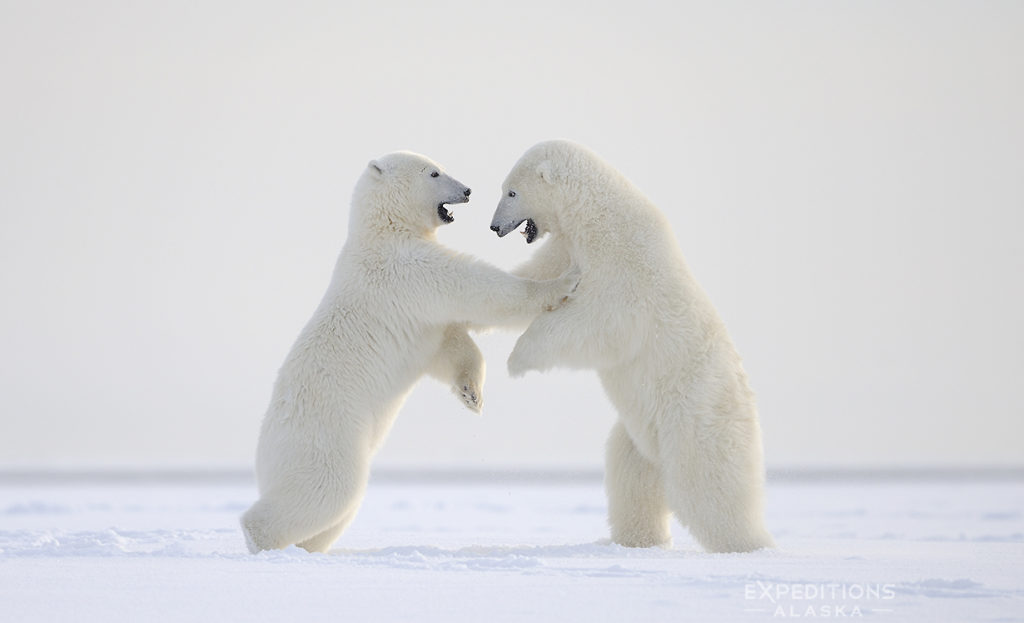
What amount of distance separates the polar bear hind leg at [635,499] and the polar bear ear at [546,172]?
146cm

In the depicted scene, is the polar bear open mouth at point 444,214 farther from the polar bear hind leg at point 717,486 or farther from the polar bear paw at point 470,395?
the polar bear hind leg at point 717,486

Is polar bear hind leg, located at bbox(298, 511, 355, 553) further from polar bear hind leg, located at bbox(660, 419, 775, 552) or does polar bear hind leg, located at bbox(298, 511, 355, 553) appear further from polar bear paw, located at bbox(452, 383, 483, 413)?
polar bear hind leg, located at bbox(660, 419, 775, 552)

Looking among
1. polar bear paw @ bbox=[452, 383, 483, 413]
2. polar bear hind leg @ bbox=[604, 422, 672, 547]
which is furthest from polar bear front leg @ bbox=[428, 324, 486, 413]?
polar bear hind leg @ bbox=[604, 422, 672, 547]

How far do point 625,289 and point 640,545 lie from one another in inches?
60.2

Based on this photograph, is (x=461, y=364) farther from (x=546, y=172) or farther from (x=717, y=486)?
(x=717, y=486)

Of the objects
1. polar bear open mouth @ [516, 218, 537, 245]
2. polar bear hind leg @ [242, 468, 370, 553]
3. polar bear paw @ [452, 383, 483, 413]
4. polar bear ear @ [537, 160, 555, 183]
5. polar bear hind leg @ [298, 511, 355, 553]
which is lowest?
polar bear hind leg @ [298, 511, 355, 553]

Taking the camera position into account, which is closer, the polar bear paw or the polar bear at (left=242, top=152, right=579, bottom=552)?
the polar bear at (left=242, top=152, right=579, bottom=552)

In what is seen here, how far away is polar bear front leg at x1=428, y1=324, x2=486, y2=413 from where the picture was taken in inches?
253

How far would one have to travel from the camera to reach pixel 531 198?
20.7 feet

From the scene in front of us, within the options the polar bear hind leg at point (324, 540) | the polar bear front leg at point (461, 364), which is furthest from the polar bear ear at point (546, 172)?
the polar bear hind leg at point (324, 540)

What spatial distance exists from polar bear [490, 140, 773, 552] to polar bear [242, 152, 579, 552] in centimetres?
25

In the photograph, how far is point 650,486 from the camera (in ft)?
20.6

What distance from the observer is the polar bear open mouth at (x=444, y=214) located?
6541mm

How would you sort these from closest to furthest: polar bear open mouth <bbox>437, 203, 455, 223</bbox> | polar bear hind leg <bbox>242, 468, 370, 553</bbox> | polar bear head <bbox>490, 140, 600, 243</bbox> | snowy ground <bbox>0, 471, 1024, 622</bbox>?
snowy ground <bbox>0, 471, 1024, 622</bbox>
polar bear hind leg <bbox>242, 468, 370, 553</bbox>
polar bear head <bbox>490, 140, 600, 243</bbox>
polar bear open mouth <bbox>437, 203, 455, 223</bbox>
